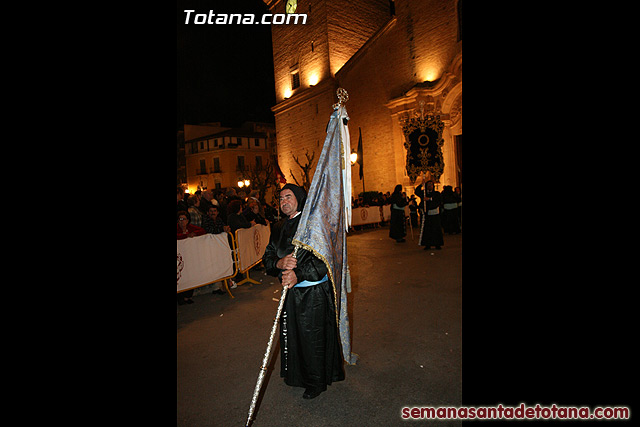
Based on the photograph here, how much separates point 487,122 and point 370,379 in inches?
105

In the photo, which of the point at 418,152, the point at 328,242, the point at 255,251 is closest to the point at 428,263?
the point at 255,251

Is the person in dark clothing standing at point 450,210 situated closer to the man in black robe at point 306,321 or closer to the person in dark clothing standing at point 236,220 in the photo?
the person in dark clothing standing at point 236,220

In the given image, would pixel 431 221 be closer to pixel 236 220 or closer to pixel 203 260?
pixel 236 220

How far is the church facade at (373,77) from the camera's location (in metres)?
16.4

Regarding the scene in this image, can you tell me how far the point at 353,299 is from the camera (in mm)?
5422

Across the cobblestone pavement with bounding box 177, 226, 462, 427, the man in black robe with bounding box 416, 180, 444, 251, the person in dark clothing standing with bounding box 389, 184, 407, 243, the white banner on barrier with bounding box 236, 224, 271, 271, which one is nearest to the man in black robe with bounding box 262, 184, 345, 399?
the cobblestone pavement with bounding box 177, 226, 462, 427

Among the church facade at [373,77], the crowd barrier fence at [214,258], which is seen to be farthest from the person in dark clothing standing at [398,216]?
the crowd barrier fence at [214,258]

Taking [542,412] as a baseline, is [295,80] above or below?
above

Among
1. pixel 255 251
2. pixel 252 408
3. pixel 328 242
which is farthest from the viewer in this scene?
pixel 255 251

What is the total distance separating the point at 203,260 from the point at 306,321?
138 inches

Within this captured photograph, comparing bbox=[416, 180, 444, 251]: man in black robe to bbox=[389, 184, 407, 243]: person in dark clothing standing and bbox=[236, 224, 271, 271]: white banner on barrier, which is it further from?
bbox=[236, 224, 271, 271]: white banner on barrier

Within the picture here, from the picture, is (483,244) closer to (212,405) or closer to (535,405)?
(535,405)

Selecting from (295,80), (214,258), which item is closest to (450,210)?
(214,258)

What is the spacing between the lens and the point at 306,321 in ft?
9.08
